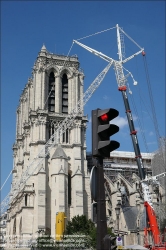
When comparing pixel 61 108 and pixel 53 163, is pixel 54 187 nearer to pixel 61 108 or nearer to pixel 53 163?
pixel 53 163

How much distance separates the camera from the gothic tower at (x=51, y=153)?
206 ft

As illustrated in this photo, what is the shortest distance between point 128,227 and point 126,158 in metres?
32.6

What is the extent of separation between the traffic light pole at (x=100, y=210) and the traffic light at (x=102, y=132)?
309mm

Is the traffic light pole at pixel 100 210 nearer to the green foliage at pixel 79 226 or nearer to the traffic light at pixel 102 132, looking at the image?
the traffic light at pixel 102 132

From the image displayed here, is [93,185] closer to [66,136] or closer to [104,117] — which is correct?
[104,117]

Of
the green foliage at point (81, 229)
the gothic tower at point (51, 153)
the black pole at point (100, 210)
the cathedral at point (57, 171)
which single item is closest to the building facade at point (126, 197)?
the cathedral at point (57, 171)

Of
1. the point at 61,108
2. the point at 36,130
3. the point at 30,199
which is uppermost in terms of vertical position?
the point at 61,108

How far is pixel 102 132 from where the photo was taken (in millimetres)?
8461

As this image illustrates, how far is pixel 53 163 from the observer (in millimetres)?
65688

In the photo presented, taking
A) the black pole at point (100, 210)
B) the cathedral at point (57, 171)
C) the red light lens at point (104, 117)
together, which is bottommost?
the black pole at point (100, 210)

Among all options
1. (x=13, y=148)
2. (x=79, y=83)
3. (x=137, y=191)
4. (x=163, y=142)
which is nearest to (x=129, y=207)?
(x=137, y=191)

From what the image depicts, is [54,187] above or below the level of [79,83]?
below

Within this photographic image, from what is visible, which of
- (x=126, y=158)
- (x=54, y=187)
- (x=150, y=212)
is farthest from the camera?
(x=126, y=158)

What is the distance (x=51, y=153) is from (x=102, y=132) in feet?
197
